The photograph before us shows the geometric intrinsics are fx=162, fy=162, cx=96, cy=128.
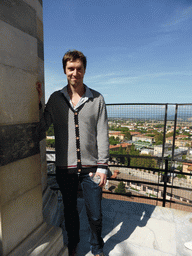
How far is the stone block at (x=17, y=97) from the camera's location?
44.4 inches

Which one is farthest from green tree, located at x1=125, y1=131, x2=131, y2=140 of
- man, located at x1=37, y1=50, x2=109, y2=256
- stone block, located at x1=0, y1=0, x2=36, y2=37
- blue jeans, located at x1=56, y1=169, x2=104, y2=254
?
stone block, located at x1=0, y1=0, x2=36, y2=37

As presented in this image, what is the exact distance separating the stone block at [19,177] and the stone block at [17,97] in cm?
Result: 34

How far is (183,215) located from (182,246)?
0.79 metres

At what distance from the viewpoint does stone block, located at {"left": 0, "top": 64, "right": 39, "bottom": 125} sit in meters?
1.13

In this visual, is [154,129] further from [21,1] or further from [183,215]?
[21,1]

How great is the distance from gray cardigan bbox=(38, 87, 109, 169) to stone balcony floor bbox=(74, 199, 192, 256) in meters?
1.27

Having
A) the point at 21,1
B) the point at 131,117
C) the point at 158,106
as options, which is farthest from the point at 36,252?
the point at 158,106

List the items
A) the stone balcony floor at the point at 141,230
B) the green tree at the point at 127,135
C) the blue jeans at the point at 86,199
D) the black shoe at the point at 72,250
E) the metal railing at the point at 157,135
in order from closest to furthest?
the blue jeans at the point at 86,199 < the black shoe at the point at 72,250 < the stone balcony floor at the point at 141,230 < the metal railing at the point at 157,135 < the green tree at the point at 127,135

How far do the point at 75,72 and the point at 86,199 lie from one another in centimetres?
134

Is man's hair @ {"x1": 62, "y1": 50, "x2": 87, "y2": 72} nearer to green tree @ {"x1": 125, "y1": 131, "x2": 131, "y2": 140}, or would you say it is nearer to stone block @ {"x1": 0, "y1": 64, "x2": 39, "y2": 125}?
stone block @ {"x1": 0, "y1": 64, "x2": 39, "y2": 125}

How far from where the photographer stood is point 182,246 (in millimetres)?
2111

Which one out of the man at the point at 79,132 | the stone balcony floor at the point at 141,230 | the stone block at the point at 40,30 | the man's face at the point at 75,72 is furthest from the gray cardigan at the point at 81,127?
the stone balcony floor at the point at 141,230

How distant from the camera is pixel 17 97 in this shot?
1.23 m

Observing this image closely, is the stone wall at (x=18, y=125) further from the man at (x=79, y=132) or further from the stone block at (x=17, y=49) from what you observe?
the man at (x=79, y=132)
